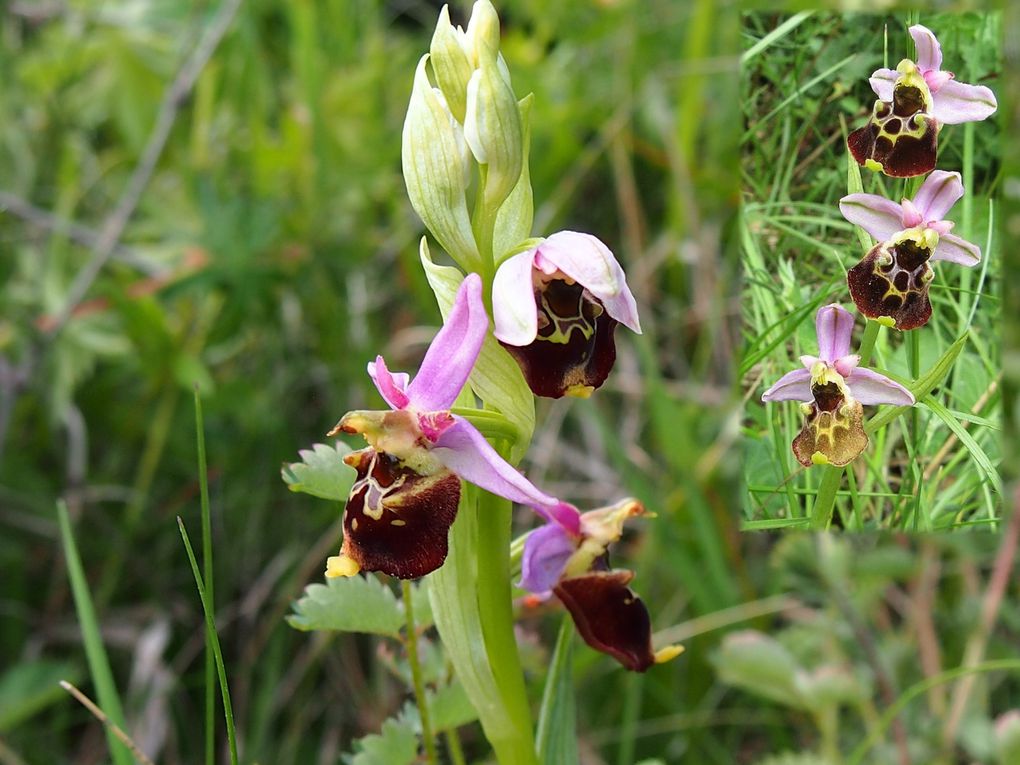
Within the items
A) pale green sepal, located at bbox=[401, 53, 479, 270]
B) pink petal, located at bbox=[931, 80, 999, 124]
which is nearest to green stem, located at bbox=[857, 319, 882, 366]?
pink petal, located at bbox=[931, 80, 999, 124]

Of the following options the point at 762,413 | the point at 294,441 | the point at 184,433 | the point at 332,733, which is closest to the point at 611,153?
the point at 294,441

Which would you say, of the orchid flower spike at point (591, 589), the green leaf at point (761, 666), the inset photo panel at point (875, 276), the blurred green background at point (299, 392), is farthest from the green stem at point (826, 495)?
the blurred green background at point (299, 392)

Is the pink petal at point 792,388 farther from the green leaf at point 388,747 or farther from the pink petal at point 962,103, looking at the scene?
the green leaf at point 388,747

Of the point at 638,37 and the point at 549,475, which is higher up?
the point at 638,37

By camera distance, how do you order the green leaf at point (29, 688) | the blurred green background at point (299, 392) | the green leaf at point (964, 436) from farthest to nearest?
the blurred green background at point (299, 392), the green leaf at point (29, 688), the green leaf at point (964, 436)

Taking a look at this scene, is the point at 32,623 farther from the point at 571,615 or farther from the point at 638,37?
the point at 638,37
